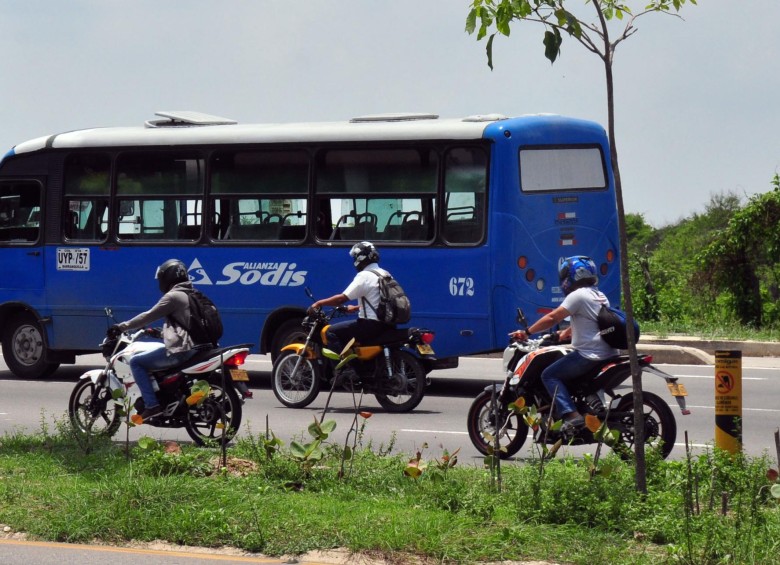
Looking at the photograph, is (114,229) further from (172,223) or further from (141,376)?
(141,376)

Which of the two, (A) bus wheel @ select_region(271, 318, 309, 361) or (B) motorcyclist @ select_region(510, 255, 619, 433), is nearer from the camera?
(B) motorcyclist @ select_region(510, 255, 619, 433)

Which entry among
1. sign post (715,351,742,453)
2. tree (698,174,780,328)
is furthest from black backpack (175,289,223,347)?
tree (698,174,780,328)

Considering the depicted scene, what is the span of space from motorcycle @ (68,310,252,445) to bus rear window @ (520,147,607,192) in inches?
219

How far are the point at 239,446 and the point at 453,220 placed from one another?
21.1 ft

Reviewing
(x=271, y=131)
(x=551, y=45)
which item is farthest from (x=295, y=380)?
(x=551, y=45)

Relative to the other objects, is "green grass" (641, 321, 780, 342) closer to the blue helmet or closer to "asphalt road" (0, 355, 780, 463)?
"asphalt road" (0, 355, 780, 463)

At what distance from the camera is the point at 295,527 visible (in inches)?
277

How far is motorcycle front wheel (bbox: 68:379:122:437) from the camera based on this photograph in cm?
1052

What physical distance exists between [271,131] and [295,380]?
3.59 meters

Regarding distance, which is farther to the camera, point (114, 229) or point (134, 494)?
point (114, 229)

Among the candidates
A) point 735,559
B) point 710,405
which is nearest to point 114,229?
point 710,405

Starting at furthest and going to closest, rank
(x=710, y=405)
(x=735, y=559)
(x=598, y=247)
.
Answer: (x=598, y=247), (x=710, y=405), (x=735, y=559)

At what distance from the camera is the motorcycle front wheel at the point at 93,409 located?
1052cm

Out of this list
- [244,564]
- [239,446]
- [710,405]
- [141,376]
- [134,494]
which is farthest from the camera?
[710,405]
